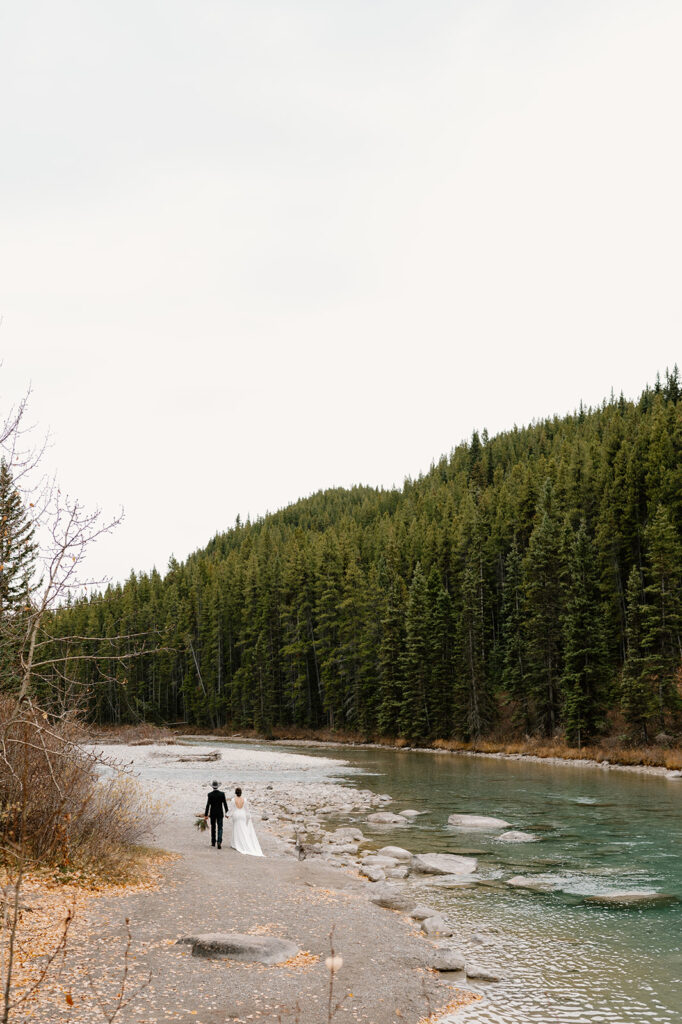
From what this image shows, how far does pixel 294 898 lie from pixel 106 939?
183 inches

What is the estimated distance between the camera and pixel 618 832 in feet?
79.6

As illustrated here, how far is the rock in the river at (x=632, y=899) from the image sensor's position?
16.0 metres

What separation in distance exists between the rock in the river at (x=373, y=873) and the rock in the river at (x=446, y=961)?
20.1 ft

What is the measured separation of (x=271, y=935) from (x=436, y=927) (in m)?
3.39

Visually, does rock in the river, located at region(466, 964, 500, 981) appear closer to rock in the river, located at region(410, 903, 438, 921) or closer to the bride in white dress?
rock in the river, located at region(410, 903, 438, 921)

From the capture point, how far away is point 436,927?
1398 cm

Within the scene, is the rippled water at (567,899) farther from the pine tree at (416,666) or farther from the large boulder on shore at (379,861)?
the pine tree at (416,666)

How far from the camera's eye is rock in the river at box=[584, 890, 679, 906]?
16.0 meters

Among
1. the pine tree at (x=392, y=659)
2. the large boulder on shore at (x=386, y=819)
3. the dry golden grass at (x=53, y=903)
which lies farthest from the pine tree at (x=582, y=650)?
the dry golden grass at (x=53, y=903)

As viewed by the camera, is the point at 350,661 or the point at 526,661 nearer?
the point at 526,661

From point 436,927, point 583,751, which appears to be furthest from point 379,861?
point 583,751

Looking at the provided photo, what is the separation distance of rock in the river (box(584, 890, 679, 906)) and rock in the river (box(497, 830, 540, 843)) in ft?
20.7

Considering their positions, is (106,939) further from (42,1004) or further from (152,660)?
(152,660)

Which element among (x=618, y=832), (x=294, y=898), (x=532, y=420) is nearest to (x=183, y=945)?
(x=294, y=898)
